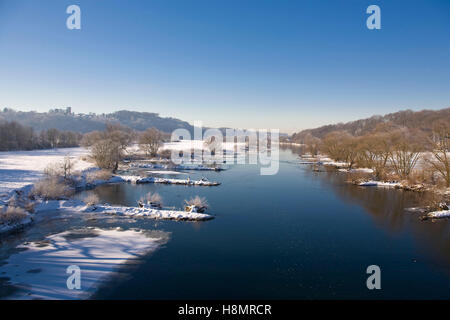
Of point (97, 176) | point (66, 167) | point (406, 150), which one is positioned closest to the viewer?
point (66, 167)

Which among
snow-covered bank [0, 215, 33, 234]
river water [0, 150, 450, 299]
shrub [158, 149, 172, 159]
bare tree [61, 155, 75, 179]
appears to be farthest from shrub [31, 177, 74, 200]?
shrub [158, 149, 172, 159]

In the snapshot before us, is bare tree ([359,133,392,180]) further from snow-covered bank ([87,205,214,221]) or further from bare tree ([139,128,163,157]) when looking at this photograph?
bare tree ([139,128,163,157])

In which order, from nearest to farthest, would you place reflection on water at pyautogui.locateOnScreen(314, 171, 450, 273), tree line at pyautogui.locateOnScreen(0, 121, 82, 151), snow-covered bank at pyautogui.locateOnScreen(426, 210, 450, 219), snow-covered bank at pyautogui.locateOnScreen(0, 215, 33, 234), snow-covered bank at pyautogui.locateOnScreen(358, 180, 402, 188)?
reflection on water at pyautogui.locateOnScreen(314, 171, 450, 273) < snow-covered bank at pyautogui.locateOnScreen(0, 215, 33, 234) < snow-covered bank at pyautogui.locateOnScreen(426, 210, 450, 219) < snow-covered bank at pyautogui.locateOnScreen(358, 180, 402, 188) < tree line at pyautogui.locateOnScreen(0, 121, 82, 151)

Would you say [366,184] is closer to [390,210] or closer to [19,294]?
[390,210]

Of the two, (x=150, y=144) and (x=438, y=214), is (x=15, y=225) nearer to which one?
(x=438, y=214)

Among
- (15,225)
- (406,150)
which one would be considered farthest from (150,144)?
(406,150)
